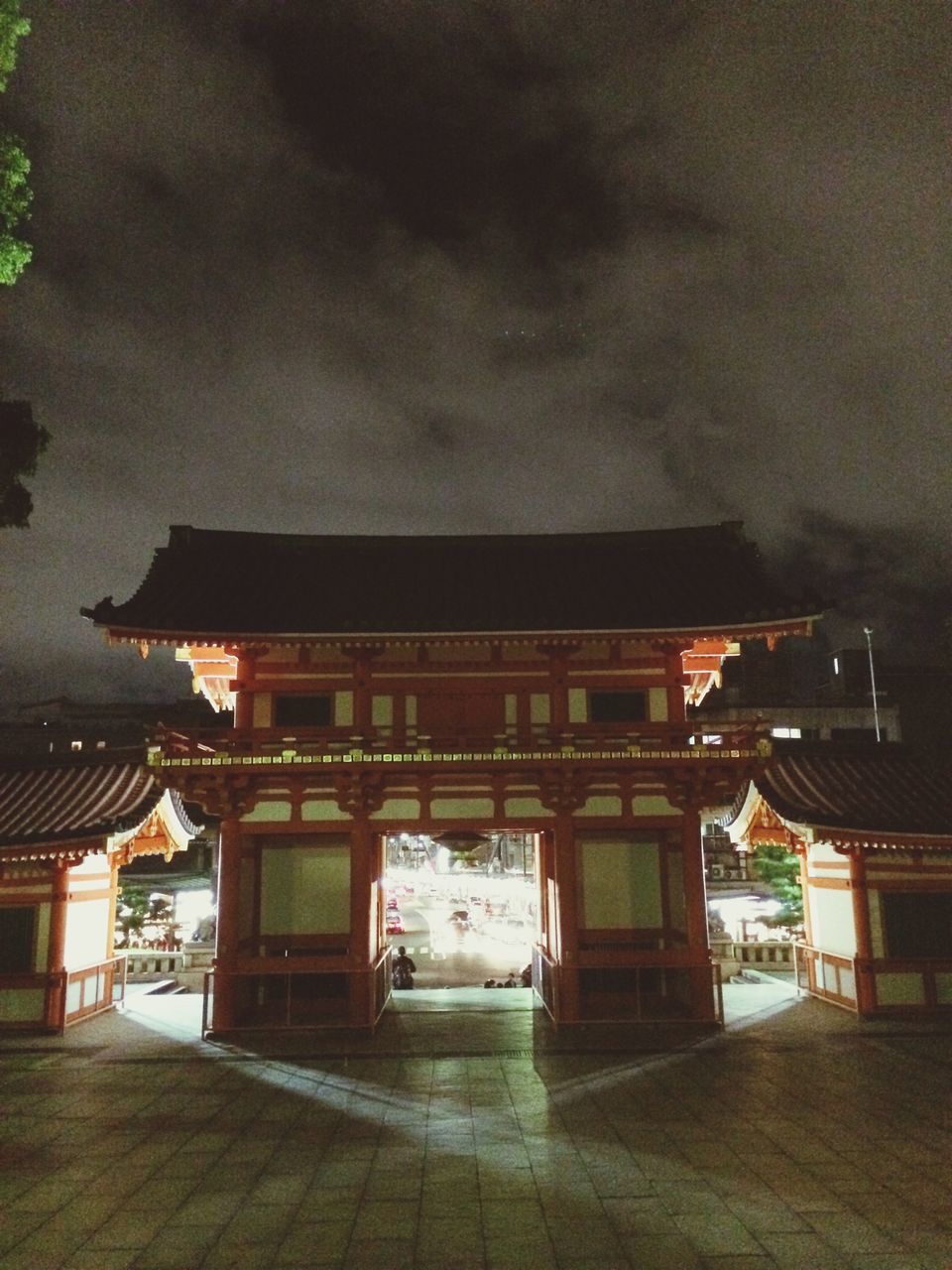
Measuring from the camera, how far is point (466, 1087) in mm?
13812

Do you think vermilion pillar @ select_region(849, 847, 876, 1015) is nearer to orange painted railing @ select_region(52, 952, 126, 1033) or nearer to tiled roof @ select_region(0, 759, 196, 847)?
tiled roof @ select_region(0, 759, 196, 847)

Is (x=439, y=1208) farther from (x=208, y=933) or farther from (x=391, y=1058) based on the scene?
(x=208, y=933)

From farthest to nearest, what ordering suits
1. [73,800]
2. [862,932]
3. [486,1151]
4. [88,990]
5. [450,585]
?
[450,585] < [73,800] < [88,990] < [862,932] < [486,1151]

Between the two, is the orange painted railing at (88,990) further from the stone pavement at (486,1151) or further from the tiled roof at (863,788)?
the tiled roof at (863,788)

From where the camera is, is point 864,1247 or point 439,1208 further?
point 439,1208

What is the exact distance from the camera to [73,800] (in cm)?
2070

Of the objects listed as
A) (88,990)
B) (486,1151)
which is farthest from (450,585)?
(486,1151)

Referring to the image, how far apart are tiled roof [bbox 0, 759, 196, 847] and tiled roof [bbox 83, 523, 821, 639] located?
14.1 feet

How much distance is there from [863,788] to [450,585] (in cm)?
1115

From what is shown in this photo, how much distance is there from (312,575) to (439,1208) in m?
15.2

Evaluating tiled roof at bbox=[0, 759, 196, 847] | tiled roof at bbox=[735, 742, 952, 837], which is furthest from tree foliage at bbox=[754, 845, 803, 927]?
tiled roof at bbox=[0, 759, 196, 847]

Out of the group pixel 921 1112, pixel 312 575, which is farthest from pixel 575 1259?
pixel 312 575

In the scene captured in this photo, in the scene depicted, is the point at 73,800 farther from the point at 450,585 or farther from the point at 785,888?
the point at 785,888

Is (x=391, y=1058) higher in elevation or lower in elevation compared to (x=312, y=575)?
lower
